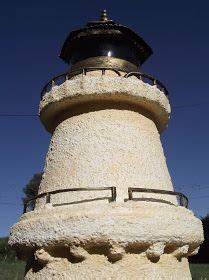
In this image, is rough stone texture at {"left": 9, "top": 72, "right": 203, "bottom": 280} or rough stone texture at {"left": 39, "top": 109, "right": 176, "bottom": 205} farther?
rough stone texture at {"left": 39, "top": 109, "right": 176, "bottom": 205}

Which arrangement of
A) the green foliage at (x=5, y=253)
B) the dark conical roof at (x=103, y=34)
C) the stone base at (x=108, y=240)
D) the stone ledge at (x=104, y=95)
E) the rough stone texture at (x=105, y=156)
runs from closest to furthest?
1. the stone base at (x=108, y=240)
2. the rough stone texture at (x=105, y=156)
3. the stone ledge at (x=104, y=95)
4. the dark conical roof at (x=103, y=34)
5. the green foliage at (x=5, y=253)

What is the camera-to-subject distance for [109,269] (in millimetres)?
5867

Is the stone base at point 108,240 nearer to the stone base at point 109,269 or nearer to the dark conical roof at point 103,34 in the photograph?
the stone base at point 109,269

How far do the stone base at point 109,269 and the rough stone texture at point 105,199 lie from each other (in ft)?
0.05

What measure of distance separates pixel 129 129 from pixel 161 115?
1131 mm

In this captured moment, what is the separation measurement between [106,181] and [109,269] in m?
1.64

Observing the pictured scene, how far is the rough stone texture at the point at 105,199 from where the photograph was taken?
5867mm

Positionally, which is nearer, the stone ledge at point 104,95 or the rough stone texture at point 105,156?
the rough stone texture at point 105,156

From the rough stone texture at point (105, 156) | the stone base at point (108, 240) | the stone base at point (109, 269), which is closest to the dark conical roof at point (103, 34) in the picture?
the rough stone texture at point (105, 156)

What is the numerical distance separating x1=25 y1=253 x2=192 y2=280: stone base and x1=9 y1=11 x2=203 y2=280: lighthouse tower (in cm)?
2

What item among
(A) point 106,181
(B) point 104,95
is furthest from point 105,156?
(B) point 104,95

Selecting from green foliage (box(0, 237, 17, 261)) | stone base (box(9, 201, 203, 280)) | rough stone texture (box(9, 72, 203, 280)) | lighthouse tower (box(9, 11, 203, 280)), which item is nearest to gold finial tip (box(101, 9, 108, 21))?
lighthouse tower (box(9, 11, 203, 280))

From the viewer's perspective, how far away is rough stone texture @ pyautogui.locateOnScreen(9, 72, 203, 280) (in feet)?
19.2

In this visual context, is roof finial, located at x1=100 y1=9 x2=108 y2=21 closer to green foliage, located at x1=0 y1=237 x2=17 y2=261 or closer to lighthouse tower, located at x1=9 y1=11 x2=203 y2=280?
lighthouse tower, located at x1=9 y1=11 x2=203 y2=280
